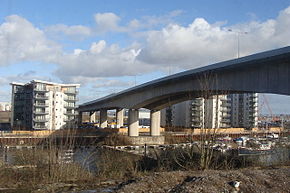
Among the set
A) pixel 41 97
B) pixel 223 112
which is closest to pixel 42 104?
pixel 41 97

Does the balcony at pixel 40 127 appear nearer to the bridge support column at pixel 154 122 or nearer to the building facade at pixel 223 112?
the bridge support column at pixel 154 122

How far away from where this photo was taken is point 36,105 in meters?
65.8

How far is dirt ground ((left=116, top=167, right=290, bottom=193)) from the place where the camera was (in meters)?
9.52

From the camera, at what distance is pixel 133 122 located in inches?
1965

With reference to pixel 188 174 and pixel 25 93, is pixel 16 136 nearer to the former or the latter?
pixel 25 93

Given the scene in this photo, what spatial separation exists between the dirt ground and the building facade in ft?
223

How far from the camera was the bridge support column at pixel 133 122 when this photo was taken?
49344mm

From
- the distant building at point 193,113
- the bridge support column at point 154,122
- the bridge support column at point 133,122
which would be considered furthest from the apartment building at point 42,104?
the distant building at point 193,113

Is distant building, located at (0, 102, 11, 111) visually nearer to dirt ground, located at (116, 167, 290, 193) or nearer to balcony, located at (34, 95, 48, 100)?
balcony, located at (34, 95, 48, 100)

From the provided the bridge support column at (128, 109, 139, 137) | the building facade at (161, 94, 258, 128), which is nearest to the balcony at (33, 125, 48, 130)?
the bridge support column at (128, 109, 139, 137)

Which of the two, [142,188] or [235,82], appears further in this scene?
[235,82]

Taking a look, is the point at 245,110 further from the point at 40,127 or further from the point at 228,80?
the point at 228,80

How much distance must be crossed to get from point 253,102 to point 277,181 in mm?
90691

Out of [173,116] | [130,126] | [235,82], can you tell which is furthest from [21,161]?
[173,116]
